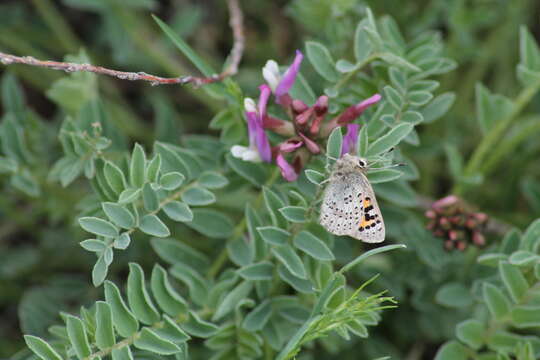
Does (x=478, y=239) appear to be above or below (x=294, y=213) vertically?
below

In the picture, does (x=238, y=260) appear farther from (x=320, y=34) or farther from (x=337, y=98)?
(x=320, y=34)

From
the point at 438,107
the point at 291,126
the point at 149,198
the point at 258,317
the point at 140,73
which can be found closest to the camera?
the point at 140,73

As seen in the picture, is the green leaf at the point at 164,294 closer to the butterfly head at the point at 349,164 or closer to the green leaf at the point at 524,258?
the butterfly head at the point at 349,164

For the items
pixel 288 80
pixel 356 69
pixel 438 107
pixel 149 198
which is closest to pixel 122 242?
pixel 149 198

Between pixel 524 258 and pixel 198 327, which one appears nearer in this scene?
pixel 524 258

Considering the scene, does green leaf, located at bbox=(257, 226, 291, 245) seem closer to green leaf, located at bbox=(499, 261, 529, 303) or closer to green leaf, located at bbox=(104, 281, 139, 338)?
green leaf, located at bbox=(104, 281, 139, 338)

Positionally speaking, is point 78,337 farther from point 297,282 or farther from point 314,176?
point 314,176

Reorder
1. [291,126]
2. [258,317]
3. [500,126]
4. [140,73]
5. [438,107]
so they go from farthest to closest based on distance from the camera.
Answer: [500,126]
[438,107]
[258,317]
[291,126]
[140,73]

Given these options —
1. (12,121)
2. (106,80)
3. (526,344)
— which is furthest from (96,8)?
(526,344)
